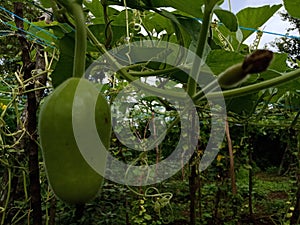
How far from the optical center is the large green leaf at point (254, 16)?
0.64 meters

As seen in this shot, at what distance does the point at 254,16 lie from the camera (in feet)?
2.18

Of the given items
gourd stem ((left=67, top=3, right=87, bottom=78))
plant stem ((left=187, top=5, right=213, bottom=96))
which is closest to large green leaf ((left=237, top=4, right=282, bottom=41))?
plant stem ((left=187, top=5, right=213, bottom=96))

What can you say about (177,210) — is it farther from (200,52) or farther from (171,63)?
(200,52)

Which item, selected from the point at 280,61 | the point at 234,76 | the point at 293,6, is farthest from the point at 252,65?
the point at 280,61

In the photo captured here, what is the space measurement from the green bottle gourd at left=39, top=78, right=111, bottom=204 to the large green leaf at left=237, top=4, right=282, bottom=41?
0.46m

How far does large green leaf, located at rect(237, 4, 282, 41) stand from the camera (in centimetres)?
64

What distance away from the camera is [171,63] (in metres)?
0.61

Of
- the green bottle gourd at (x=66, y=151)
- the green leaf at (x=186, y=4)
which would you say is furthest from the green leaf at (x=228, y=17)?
the green bottle gourd at (x=66, y=151)

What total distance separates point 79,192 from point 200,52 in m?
0.19

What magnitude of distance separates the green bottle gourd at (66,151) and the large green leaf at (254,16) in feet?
1.52

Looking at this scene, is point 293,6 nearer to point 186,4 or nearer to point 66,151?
point 186,4

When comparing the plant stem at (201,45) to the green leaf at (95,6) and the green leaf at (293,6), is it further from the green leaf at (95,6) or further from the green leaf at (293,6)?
the green leaf at (95,6)

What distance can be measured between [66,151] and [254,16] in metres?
0.51

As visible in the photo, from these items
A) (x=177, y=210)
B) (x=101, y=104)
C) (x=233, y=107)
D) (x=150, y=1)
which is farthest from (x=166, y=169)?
(x=101, y=104)
